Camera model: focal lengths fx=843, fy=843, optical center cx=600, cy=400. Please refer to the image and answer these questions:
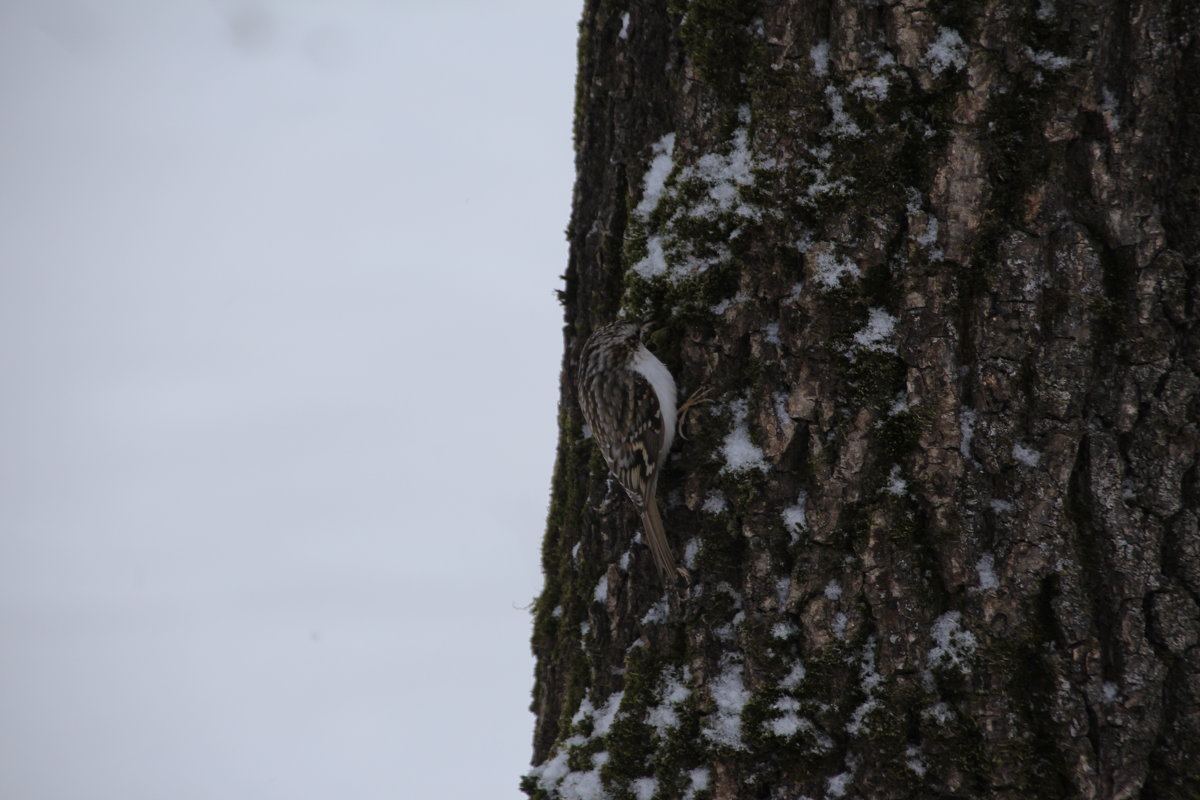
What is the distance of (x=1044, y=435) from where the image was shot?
4.65ft

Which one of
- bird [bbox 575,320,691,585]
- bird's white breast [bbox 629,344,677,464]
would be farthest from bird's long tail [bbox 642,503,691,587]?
bird's white breast [bbox 629,344,677,464]

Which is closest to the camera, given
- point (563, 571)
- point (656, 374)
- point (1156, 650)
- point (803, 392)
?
point (1156, 650)

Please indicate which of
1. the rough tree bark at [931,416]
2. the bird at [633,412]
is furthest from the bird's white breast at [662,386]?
the rough tree bark at [931,416]

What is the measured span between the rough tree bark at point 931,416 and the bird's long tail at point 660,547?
1.6 inches

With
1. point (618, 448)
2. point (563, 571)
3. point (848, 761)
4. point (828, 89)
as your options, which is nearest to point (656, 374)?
point (618, 448)

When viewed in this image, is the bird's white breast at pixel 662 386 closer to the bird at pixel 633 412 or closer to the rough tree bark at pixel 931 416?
the bird at pixel 633 412

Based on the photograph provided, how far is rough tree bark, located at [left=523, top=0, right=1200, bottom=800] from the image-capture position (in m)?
1.38

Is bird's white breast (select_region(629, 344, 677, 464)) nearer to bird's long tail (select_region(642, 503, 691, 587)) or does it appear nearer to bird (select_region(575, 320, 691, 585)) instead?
bird (select_region(575, 320, 691, 585))

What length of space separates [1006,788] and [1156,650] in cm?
33

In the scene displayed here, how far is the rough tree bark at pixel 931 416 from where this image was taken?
1.38 m

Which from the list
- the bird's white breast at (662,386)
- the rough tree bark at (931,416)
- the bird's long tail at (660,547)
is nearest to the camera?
the rough tree bark at (931,416)

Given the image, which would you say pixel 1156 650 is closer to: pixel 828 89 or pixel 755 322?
pixel 755 322

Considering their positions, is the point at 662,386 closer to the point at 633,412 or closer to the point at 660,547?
the point at 633,412

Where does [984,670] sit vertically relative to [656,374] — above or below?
below
